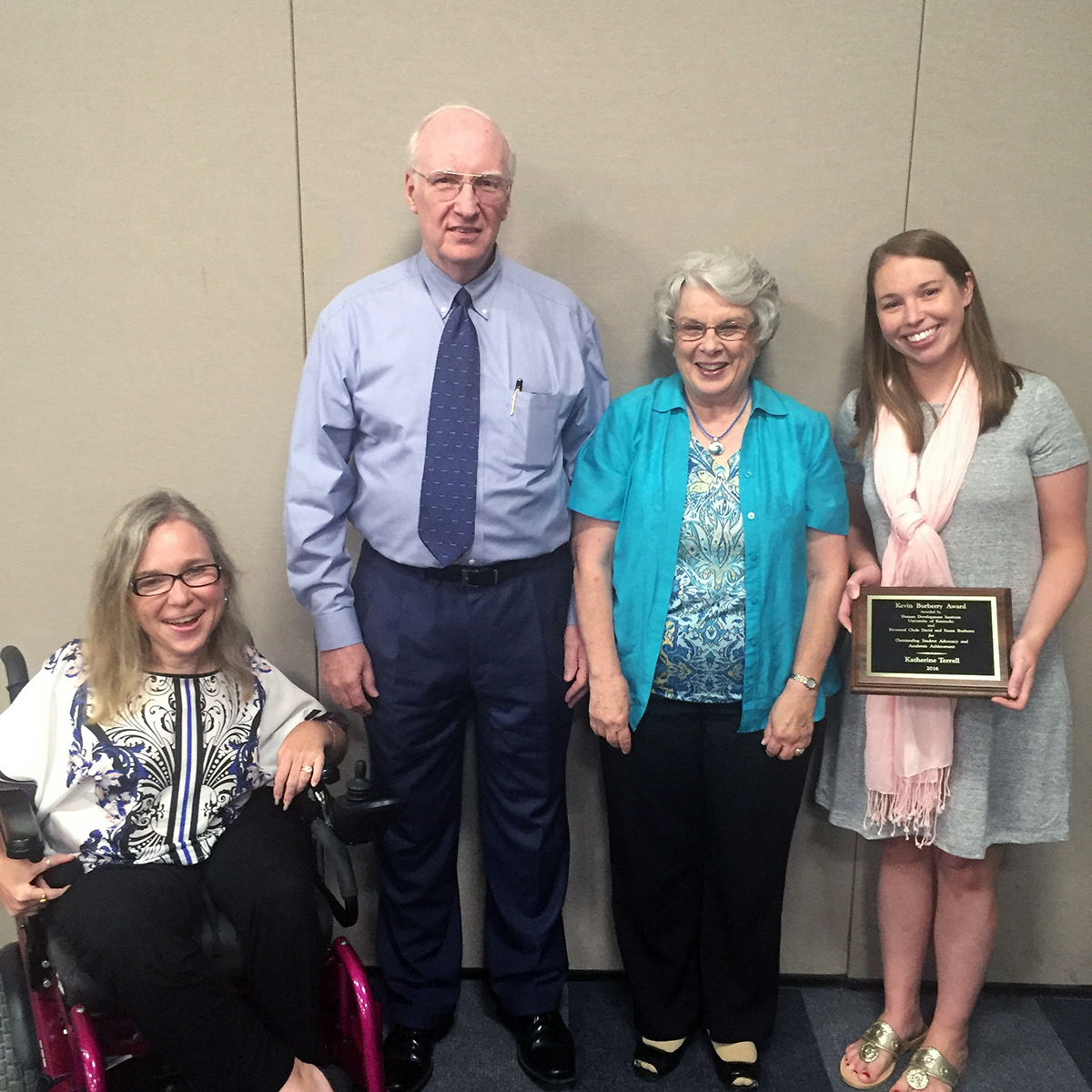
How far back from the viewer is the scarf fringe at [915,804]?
194 cm

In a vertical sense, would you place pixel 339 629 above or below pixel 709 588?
below

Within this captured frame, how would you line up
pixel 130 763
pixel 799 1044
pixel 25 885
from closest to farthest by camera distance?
pixel 25 885
pixel 130 763
pixel 799 1044

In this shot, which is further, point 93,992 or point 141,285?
point 141,285

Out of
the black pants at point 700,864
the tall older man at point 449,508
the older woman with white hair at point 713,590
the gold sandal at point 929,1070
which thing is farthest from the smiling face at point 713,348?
the gold sandal at point 929,1070

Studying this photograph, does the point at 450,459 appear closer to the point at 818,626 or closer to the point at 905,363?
the point at 818,626

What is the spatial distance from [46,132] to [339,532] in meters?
1.05

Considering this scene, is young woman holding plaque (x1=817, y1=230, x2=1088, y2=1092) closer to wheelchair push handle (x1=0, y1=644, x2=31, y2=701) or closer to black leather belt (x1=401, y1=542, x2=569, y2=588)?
black leather belt (x1=401, y1=542, x2=569, y2=588)

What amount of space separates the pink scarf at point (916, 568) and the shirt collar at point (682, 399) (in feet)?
0.74

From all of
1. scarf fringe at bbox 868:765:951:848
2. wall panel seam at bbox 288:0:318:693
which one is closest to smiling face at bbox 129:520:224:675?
wall panel seam at bbox 288:0:318:693

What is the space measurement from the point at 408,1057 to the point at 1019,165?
7.50ft

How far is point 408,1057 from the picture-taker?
208cm

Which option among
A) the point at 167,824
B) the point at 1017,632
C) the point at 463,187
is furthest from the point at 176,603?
the point at 1017,632

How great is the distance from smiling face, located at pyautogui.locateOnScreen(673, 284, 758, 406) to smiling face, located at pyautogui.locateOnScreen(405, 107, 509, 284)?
15.7 inches

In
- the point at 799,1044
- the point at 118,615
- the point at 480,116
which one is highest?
the point at 480,116
